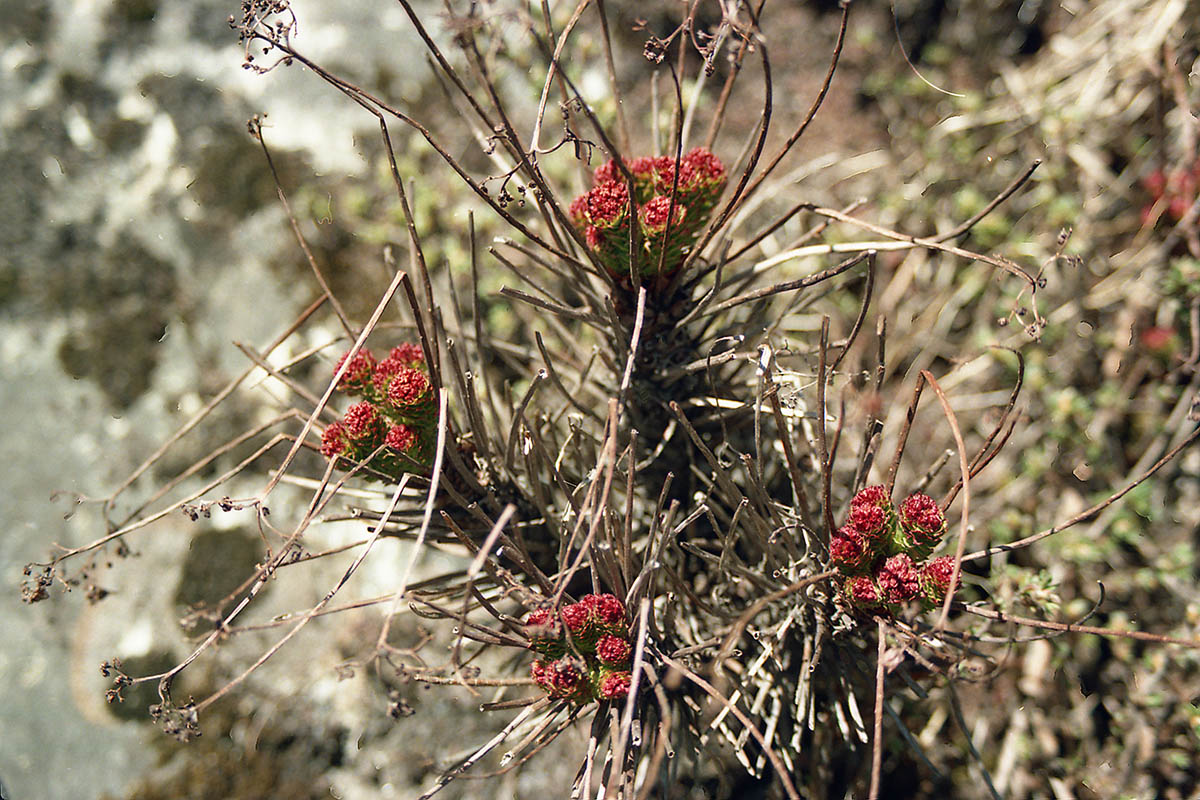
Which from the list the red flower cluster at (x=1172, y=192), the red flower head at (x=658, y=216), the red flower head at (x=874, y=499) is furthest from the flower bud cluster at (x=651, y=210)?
the red flower cluster at (x=1172, y=192)

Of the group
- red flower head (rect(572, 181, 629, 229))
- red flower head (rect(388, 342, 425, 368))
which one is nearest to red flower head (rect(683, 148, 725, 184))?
red flower head (rect(572, 181, 629, 229))

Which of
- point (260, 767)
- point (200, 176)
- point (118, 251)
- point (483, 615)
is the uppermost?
point (200, 176)

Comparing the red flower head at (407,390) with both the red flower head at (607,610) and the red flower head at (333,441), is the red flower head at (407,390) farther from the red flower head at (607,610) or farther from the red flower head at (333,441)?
the red flower head at (607,610)

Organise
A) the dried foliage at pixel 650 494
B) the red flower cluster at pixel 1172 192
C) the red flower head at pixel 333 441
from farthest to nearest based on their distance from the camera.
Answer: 1. the red flower cluster at pixel 1172 192
2. the red flower head at pixel 333 441
3. the dried foliage at pixel 650 494

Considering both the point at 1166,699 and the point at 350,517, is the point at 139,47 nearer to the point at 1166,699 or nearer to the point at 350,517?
the point at 350,517

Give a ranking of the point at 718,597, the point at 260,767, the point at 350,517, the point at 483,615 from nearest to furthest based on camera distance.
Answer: the point at 350,517, the point at 718,597, the point at 483,615, the point at 260,767

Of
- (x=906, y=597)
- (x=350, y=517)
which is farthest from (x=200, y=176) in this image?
(x=906, y=597)
